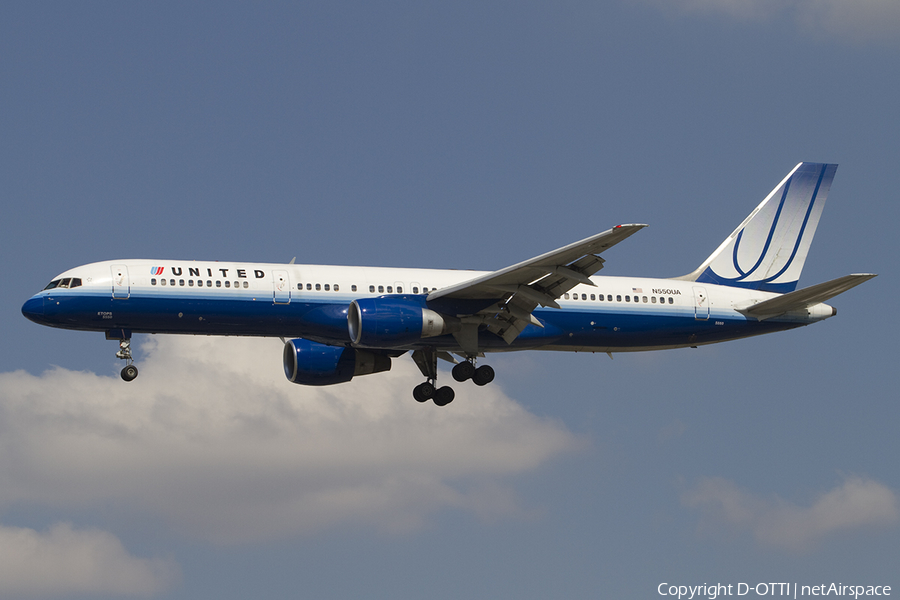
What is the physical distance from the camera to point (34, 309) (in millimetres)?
41344

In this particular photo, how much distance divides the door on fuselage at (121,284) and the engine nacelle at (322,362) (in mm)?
8368

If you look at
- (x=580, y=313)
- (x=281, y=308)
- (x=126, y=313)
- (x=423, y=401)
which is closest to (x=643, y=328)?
(x=580, y=313)

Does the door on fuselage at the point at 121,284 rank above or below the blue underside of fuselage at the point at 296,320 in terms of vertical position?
above

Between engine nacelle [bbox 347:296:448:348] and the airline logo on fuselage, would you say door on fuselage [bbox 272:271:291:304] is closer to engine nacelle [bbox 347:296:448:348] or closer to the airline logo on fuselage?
the airline logo on fuselage

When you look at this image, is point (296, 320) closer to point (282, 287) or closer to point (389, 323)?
point (282, 287)

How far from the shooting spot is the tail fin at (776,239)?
50438 mm

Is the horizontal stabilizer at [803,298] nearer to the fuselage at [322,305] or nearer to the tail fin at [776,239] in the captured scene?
the fuselage at [322,305]

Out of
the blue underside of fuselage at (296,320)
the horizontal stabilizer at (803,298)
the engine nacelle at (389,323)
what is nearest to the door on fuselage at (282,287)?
the blue underside of fuselage at (296,320)

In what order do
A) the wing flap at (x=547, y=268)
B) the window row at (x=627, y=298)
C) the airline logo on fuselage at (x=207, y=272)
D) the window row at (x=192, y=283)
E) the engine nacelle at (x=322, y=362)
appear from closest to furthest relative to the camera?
the wing flap at (x=547, y=268) → the window row at (x=192, y=283) → the airline logo on fuselage at (x=207, y=272) → the window row at (x=627, y=298) → the engine nacelle at (x=322, y=362)

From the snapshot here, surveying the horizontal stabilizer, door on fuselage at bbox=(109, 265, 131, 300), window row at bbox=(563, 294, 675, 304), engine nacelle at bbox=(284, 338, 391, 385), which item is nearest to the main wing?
window row at bbox=(563, 294, 675, 304)

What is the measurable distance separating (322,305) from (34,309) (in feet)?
33.0

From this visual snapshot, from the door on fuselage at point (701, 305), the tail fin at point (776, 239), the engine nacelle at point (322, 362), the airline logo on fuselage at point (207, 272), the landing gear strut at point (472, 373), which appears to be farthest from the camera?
the tail fin at point (776, 239)

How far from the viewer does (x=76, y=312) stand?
41281 millimetres

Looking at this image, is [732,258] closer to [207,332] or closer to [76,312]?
[207,332]
